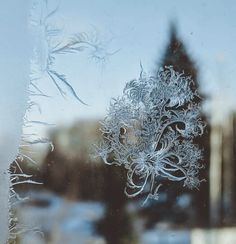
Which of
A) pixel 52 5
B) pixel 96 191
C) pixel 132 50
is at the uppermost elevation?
pixel 52 5

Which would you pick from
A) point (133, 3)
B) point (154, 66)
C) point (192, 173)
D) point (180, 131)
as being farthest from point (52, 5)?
point (192, 173)

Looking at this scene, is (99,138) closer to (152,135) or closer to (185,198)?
(152,135)

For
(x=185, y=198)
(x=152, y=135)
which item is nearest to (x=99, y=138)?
(x=152, y=135)

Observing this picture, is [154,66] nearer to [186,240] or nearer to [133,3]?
[133,3]
